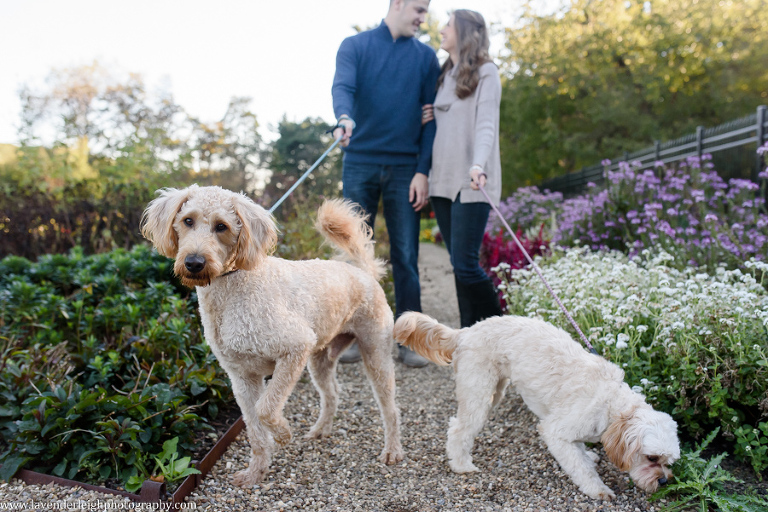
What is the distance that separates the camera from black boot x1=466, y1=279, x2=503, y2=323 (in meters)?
4.41

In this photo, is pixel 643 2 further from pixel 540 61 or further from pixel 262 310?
pixel 262 310

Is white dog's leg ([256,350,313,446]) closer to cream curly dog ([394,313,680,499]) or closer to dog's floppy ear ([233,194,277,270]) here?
dog's floppy ear ([233,194,277,270])

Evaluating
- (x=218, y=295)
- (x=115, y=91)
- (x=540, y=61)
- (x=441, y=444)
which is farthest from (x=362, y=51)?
(x=115, y=91)

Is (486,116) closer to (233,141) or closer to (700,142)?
(700,142)

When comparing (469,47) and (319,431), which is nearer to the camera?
(319,431)

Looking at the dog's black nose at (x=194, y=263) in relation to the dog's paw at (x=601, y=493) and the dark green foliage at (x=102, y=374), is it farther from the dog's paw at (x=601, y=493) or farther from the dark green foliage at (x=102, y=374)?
the dog's paw at (x=601, y=493)

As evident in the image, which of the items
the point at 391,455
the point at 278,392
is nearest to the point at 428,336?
the point at 391,455

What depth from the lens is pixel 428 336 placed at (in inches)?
122

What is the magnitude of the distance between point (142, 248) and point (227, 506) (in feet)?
14.8

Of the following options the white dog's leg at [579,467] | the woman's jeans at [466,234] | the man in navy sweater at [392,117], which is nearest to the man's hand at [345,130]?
the man in navy sweater at [392,117]

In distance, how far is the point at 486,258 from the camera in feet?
25.1

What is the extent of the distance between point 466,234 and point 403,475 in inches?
79.1

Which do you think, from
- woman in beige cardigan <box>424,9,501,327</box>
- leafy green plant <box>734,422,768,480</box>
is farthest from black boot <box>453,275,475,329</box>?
leafy green plant <box>734,422,768,480</box>

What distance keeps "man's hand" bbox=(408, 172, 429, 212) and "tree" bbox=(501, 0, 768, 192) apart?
12.8 m
